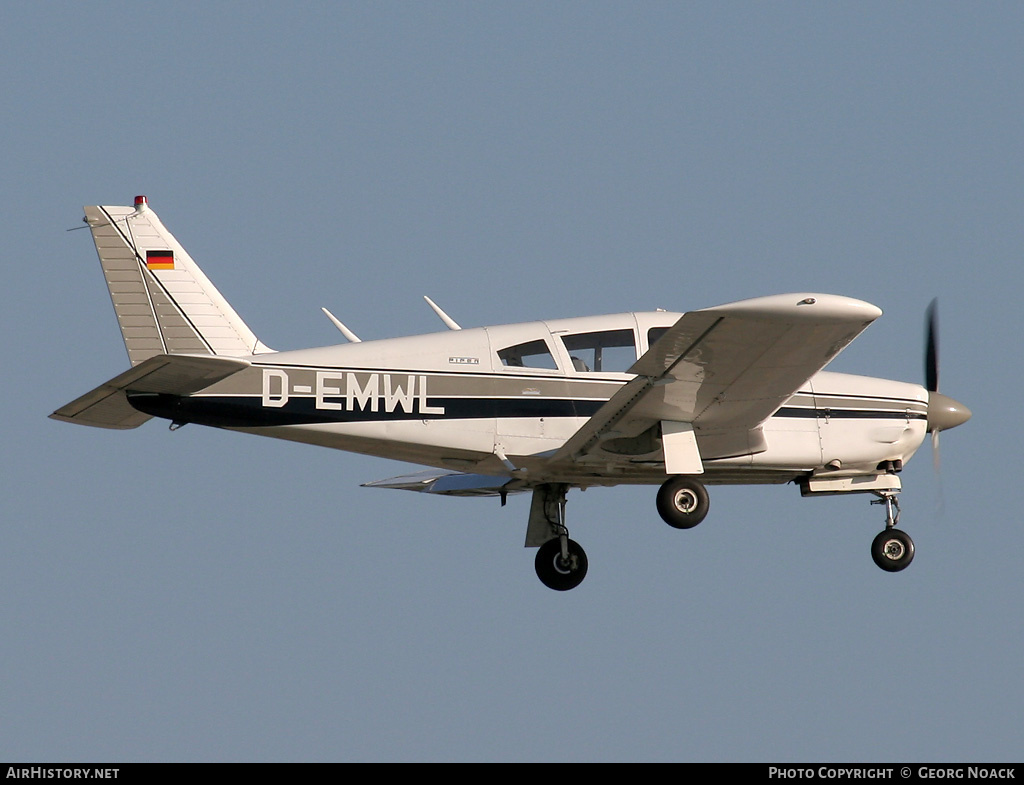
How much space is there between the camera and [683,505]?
15.6 metres

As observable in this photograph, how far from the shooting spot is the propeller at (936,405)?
17.7m

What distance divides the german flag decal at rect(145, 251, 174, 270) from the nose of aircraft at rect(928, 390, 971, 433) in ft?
29.3

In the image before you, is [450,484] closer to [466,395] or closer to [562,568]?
[562,568]

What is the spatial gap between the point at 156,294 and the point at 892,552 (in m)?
8.89

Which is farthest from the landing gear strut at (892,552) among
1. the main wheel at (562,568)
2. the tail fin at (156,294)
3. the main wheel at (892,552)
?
the tail fin at (156,294)

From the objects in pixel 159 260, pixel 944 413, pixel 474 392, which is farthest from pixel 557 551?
pixel 159 260

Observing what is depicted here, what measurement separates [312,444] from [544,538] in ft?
11.8

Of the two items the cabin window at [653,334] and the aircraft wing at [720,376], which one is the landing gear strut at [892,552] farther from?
the cabin window at [653,334]

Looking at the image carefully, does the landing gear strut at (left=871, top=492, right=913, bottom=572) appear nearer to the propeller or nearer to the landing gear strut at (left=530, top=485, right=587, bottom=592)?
the propeller

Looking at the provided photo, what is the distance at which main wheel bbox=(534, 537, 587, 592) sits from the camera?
707 inches

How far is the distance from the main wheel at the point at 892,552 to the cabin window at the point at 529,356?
178 inches

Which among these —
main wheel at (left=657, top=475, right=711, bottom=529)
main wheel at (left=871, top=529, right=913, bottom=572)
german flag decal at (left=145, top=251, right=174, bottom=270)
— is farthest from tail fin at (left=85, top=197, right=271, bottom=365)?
Answer: main wheel at (left=871, top=529, right=913, bottom=572)
